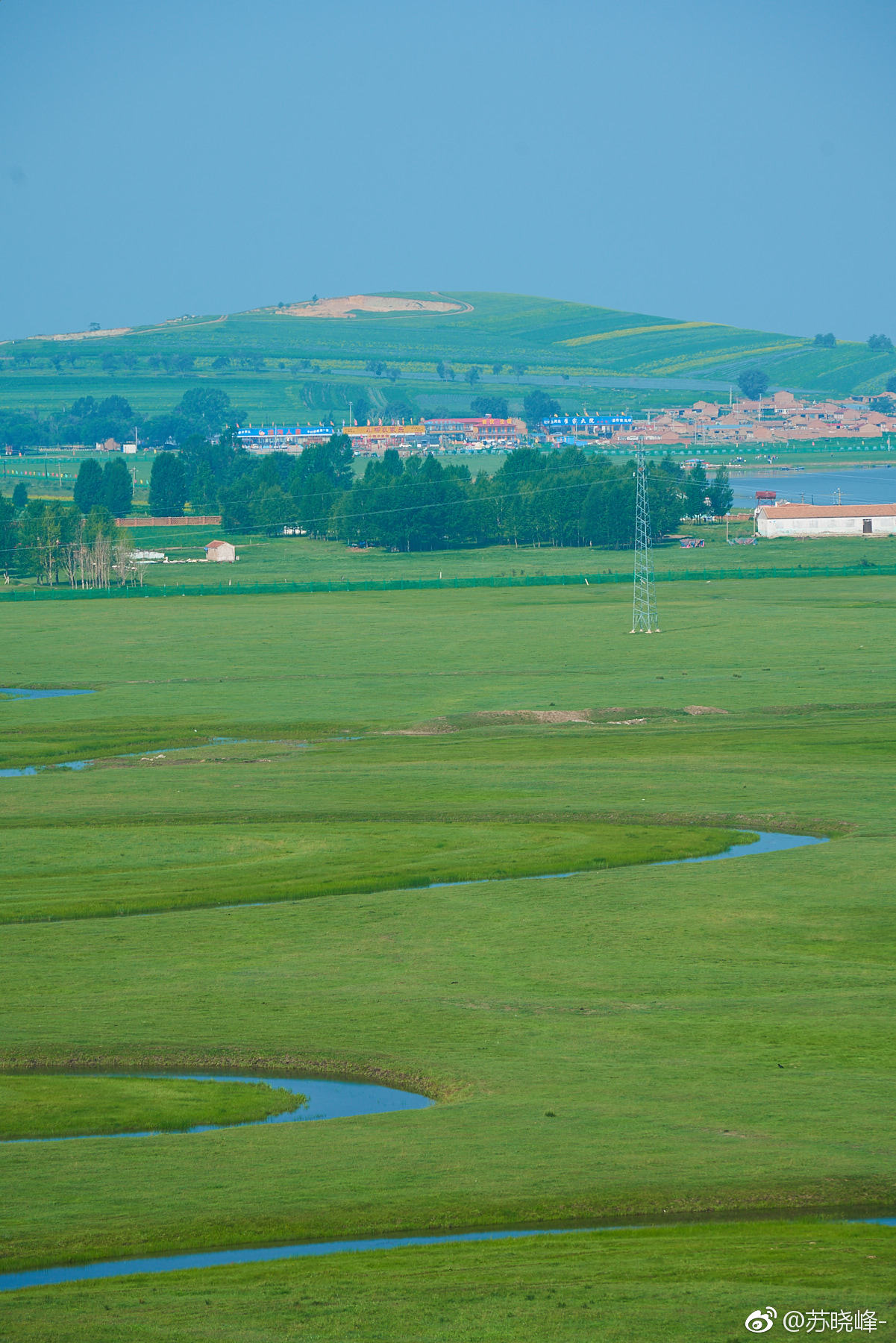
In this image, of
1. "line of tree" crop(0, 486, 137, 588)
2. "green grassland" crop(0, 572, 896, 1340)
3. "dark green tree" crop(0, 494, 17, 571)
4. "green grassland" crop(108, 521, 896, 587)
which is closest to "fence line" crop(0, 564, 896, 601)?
"green grassland" crop(108, 521, 896, 587)

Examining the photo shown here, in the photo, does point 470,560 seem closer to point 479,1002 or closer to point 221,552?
point 221,552

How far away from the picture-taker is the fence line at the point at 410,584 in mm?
148750

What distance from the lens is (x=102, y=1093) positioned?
3406cm

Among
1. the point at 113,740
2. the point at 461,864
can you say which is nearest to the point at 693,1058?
the point at 461,864

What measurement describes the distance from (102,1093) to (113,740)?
155 feet

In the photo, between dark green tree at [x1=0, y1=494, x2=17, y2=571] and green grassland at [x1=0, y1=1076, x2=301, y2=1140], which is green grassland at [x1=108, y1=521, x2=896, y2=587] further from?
green grassland at [x1=0, y1=1076, x2=301, y2=1140]

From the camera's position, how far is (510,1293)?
23953 mm

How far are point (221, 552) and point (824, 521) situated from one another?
7346 centimetres

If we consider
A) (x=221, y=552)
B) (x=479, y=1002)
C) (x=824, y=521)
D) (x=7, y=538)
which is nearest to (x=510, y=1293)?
(x=479, y=1002)

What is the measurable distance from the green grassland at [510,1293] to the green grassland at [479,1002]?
73 mm

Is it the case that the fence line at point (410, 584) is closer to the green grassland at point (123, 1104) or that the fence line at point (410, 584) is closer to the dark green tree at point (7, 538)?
the dark green tree at point (7, 538)

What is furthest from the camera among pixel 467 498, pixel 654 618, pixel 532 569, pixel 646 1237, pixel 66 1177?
pixel 467 498

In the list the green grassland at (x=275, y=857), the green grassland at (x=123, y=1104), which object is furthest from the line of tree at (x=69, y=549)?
the green grassland at (x=123, y=1104)

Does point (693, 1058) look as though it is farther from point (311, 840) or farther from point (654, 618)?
point (654, 618)
